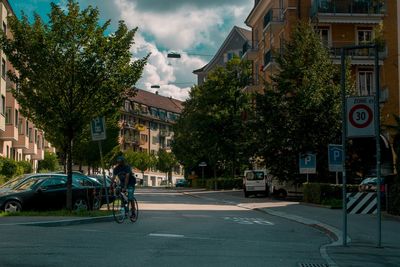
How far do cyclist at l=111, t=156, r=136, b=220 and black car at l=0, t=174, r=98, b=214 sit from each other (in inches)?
166

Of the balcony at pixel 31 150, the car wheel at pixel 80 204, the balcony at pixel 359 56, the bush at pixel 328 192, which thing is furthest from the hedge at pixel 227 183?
the car wheel at pixel 80 204

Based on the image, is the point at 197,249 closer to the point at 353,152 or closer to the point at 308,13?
the point at 353,152

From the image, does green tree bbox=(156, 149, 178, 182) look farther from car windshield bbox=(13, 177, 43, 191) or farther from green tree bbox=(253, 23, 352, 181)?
car windshield bbox=(13, 177, 43, 191)

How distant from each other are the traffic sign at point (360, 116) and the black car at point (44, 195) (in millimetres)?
11511

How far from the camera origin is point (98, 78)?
66.2 feet

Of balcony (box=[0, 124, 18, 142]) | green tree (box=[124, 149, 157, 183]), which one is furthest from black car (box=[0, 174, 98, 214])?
green tree (box=[124, 149, 157, 183])

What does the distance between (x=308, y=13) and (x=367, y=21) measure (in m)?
4.17

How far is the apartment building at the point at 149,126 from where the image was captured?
122 meters

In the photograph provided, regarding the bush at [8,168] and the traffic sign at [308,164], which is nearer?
the traffic sign at [308,164]

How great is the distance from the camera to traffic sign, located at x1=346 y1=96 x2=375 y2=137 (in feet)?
41.0

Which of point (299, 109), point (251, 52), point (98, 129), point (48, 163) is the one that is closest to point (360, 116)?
point (98, 129)

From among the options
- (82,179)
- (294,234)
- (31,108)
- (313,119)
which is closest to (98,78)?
(31,108)

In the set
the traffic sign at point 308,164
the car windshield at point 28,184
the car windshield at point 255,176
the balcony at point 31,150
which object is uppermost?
the balcony at point 31,150

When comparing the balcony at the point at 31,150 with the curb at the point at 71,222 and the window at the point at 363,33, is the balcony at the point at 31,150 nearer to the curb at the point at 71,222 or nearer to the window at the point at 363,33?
the window at the point at 363,33
